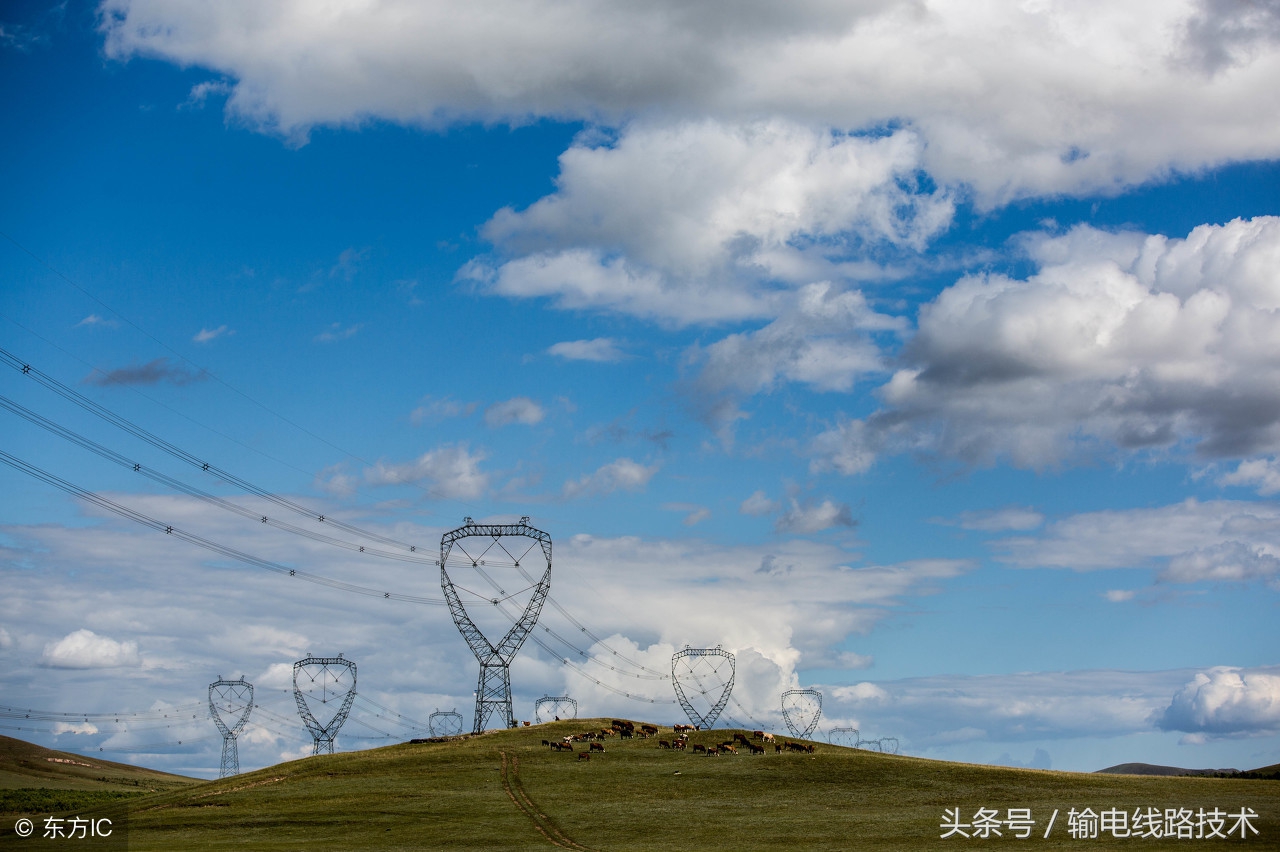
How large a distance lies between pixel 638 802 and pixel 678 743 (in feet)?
115

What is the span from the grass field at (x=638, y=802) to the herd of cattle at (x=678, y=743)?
3043 mm

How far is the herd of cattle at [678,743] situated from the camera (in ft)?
376

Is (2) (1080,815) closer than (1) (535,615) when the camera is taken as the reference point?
Yes

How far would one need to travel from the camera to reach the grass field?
68.1 metres

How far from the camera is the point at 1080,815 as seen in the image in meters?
70.7

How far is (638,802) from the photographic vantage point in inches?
3285

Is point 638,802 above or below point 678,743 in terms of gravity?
below

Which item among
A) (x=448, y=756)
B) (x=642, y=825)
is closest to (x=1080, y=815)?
(x=642, y=825)

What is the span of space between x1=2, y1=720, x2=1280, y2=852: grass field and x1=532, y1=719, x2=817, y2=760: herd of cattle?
3043 mm

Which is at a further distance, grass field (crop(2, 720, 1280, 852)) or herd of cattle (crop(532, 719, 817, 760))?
herd of cattle (crop(532, 719, 817, 760))

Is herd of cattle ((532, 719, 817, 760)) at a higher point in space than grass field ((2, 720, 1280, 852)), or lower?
higher

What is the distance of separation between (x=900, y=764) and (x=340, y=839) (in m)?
54.8

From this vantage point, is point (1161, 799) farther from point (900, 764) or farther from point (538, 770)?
point (538, 770)

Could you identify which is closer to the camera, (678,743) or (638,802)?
(638,802)
